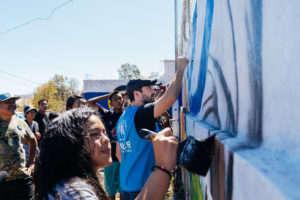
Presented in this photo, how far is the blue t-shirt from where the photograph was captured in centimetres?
236

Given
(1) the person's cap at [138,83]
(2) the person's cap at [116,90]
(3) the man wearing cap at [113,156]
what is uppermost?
(1) the person's cap at [138,83]

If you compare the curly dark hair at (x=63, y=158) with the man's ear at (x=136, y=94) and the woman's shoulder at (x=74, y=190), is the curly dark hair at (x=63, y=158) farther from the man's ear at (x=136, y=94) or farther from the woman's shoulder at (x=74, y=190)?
the man's ear at (x=136, y=94)

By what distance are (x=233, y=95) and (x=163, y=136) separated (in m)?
0.50

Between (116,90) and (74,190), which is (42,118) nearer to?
(116,90)

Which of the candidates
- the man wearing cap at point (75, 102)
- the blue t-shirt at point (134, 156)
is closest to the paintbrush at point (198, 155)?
the blue t-shirt at point (134, 156)

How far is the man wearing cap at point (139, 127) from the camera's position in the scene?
2.17 meters

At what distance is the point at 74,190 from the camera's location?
1.27 m

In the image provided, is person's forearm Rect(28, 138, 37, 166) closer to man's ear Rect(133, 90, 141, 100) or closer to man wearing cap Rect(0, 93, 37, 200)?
man wearing cap Rect(0, 93, 37, 200)

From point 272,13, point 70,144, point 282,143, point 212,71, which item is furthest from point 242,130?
point 70,144

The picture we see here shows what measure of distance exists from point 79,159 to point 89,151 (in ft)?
0.28

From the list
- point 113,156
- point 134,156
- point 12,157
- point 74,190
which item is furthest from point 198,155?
point 113,156

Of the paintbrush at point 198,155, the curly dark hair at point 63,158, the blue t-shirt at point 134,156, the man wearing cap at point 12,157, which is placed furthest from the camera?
the man wearing cap at point 12,157

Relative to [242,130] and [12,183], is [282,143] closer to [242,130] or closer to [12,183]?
[242,130]

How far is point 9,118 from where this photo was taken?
3414mm
